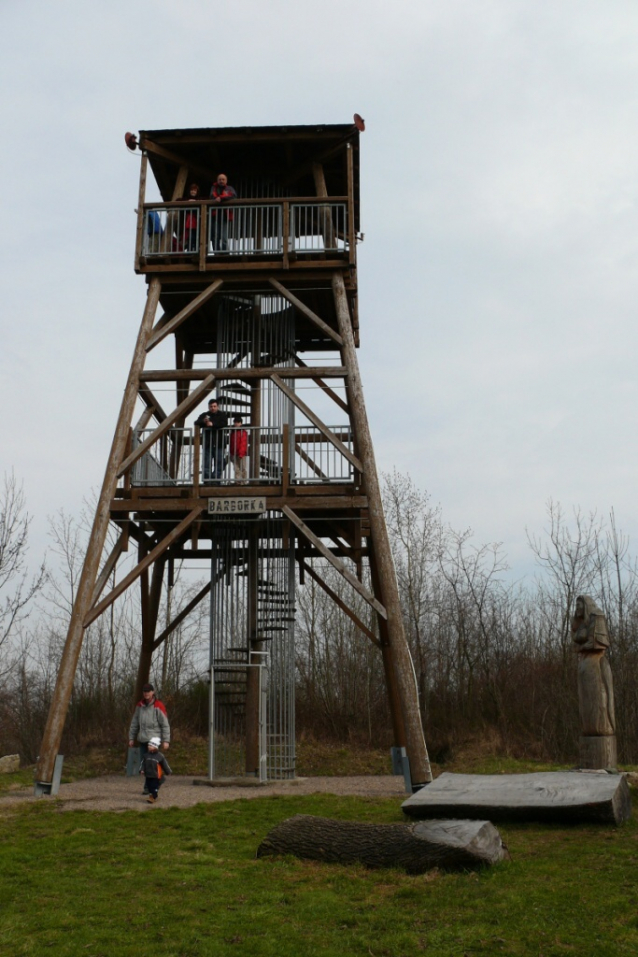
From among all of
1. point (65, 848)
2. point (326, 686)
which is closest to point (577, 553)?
point (326, 686)

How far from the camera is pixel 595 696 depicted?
42.0 ft

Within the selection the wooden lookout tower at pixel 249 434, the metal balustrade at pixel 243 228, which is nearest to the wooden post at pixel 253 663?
the wooden lookout tower at pixel 249 434

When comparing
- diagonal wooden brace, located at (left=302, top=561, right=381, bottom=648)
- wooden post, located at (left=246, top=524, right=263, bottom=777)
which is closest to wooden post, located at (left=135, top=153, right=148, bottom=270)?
wooden post, located at (left=246, top=524, right=263, bottom=777)

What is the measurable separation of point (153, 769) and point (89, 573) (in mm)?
3223

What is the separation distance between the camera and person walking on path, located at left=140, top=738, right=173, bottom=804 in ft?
44.6

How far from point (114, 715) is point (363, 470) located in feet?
42.7

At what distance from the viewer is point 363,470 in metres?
15.8

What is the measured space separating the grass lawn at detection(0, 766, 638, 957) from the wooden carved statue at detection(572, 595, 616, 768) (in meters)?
2.89

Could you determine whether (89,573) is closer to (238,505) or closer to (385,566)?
(238,505)

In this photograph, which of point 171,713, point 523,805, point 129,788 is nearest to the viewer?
point 523,805

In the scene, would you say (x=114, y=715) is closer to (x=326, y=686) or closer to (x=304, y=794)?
(x=326, y=686)

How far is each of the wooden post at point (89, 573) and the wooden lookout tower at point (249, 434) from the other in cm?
3

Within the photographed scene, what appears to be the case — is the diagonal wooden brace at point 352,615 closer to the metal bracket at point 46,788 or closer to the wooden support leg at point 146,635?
the wooden support leg at point 146,635

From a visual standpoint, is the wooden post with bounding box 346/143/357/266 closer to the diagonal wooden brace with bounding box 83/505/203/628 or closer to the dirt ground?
the diagonal wooden brace with bounding box 83/505/203/628
